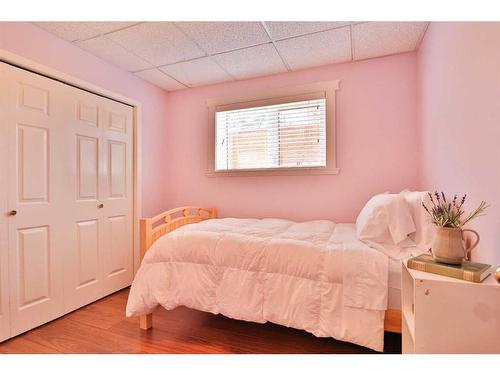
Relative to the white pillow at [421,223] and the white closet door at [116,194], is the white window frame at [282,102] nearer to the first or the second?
the white closet door at [116,194]

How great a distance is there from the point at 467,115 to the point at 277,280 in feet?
4.39

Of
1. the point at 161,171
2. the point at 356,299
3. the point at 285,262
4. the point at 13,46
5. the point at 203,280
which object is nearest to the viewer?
the point at 356,299

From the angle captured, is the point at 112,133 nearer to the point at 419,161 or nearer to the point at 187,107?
the point at 187,107

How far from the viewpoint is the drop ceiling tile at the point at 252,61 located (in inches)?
94.0

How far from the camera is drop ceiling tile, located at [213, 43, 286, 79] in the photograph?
239cm

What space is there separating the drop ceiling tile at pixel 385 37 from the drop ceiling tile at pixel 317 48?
3.5 inches

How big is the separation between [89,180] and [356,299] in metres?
2.30

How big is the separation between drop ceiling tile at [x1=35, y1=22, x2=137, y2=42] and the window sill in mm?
1641

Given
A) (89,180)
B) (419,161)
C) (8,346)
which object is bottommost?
(8,346)

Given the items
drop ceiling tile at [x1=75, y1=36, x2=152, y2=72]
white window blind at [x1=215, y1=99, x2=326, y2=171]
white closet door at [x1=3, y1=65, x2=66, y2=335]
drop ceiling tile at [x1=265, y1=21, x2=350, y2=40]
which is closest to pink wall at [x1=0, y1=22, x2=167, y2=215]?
drop ceiling tile at [x1=75, y1=36, x2=152, y2=72]

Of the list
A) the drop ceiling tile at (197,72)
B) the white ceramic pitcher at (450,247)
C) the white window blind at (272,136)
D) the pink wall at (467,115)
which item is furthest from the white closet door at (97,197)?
the pink wall at (467,115)
